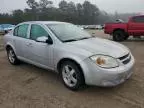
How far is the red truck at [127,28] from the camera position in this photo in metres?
13.6

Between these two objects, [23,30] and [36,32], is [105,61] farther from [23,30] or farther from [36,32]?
[23,30]

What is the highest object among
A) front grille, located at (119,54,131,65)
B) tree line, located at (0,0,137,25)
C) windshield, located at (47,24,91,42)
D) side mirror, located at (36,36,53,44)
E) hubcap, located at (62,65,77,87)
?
tree line, located at (0,0,137,25)

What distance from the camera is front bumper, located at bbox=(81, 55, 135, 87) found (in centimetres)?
406

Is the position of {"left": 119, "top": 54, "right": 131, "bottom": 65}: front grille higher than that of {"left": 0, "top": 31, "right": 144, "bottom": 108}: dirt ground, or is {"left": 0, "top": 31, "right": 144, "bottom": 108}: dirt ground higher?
{"left": 119, "top": 54, "right": 131, "bottom": 65}: front grille

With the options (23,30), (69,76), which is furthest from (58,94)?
(23,30)

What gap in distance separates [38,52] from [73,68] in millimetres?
1297

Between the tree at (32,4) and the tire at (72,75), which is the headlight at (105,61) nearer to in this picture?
the tire at (72,75)

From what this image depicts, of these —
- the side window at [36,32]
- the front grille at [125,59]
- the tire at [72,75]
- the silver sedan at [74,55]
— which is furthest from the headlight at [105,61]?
the side window at [36,32]

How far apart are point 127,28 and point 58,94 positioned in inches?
414

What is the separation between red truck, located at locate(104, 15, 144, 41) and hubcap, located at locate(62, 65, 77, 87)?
10042mm

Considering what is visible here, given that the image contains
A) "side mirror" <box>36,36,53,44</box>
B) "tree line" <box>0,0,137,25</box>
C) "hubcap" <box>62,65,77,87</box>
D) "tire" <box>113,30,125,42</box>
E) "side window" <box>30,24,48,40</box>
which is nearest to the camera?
"hubcap" <box>62,65,77,87</box>

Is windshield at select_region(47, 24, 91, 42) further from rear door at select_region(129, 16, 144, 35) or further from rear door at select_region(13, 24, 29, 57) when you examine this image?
rear door at select_region(129, 16, 144, 35)

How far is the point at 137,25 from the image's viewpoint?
44.6 ft

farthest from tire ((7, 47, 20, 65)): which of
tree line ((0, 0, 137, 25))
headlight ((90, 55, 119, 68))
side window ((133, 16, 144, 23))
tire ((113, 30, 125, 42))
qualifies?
tree line ((0, 0, 137, 25))
